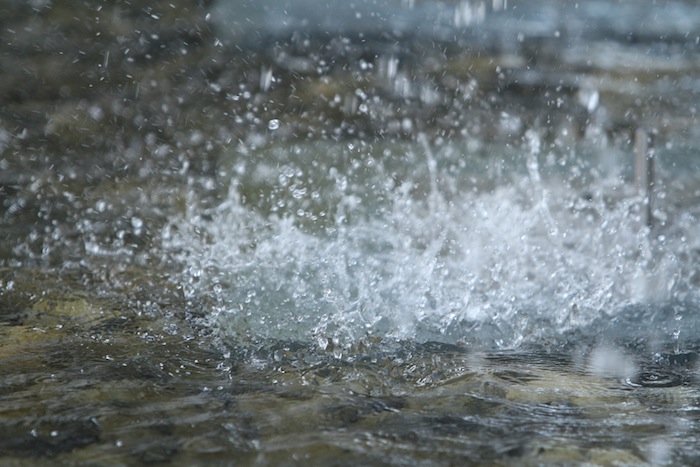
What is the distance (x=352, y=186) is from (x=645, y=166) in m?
1.47

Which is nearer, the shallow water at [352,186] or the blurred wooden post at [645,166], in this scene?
the shallow water at [352,186]

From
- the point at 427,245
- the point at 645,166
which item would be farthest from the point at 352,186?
the point at 645,166

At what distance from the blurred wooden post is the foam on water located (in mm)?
48

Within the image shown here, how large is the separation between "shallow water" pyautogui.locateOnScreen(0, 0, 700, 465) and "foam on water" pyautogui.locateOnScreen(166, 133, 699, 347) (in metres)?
0.01

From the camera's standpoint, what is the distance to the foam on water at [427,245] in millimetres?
2381

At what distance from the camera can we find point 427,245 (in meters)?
3.60

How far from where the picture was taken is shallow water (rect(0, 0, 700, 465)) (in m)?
2.22

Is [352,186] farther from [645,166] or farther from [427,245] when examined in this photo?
[645,166]

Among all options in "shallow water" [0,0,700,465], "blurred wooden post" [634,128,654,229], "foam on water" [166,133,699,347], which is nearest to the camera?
"shallow water" [0,0,700,465]

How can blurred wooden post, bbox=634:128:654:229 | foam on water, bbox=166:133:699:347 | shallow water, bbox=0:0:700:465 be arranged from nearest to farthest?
shallow water, bbox=0:0:700:465
foam on water, bbox=166:133:699:347
blurred wooden post, bbox=634:128:654:229

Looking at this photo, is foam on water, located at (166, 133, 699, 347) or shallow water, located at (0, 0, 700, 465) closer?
shallow water, located at (0, 0, 700, 465)

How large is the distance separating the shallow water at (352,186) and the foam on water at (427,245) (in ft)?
0.04

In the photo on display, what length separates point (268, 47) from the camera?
161 inches

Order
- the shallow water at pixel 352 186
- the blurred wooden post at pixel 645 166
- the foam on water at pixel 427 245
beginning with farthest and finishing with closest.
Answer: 1. the blurred wooden post at pixel 645 166
2. the foam on water at pixel 427 245
3. the shallow water at pixel 352 186
